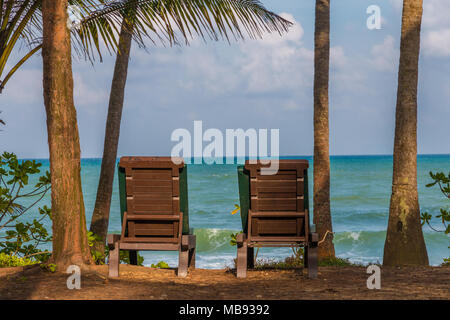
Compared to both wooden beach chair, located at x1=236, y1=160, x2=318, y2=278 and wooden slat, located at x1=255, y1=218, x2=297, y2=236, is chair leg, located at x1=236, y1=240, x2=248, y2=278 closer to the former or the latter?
wooden beach chair, located at x1=236, y1=160, x2=318, y2=278

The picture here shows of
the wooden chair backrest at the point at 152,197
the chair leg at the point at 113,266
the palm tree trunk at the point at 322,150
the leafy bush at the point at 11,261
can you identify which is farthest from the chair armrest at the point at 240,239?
the leafy bush at the point at 11,261

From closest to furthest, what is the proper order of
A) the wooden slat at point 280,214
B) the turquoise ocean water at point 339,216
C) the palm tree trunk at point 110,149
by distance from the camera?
the wooden slat at point 280,214
the palm tree trunk at point 110,149
the turquoise ocean water at point 339,216

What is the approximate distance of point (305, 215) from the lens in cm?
661

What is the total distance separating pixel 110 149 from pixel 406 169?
4837 mm

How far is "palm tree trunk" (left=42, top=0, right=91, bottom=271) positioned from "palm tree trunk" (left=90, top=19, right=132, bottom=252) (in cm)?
327

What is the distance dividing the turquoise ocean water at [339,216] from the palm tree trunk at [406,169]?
537 centimetres

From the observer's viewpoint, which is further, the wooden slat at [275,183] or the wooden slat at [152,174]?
the wooden slat at [275,183]

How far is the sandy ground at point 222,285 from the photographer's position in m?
5.18

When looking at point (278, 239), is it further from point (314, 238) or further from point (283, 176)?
point (283, 176)

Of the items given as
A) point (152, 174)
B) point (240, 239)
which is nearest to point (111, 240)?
point (152, 174)

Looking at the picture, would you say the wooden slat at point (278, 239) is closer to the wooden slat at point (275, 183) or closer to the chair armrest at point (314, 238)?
the chair armrest at point (314, 238)

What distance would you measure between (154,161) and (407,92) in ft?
12.4

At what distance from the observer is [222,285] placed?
597 cm
